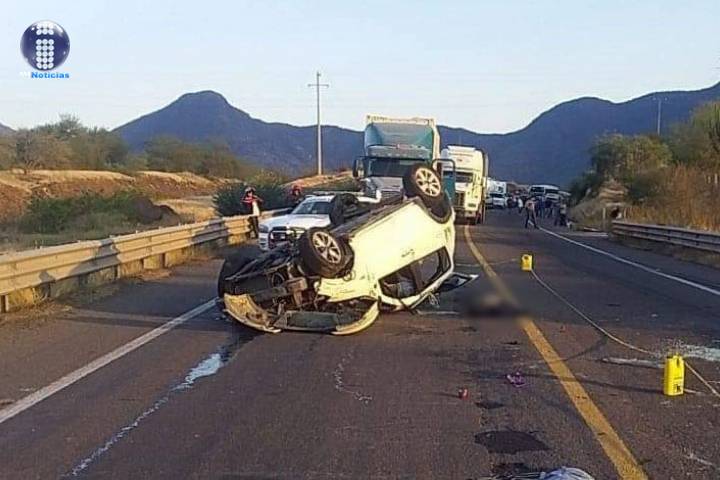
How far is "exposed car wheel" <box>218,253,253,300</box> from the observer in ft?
43.4

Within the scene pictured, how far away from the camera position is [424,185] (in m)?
13.9

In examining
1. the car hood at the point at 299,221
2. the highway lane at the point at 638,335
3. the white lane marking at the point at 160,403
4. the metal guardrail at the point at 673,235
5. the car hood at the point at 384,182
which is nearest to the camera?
the white lane marking at the point at 160,403

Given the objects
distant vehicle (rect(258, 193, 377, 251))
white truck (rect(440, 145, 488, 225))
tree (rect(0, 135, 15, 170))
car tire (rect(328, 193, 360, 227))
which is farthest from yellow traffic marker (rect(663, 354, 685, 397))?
tree (rect(0, 135, 15, 170))

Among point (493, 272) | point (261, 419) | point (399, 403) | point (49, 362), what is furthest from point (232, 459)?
point (493, 272)

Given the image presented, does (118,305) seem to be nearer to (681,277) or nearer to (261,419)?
(261,419)

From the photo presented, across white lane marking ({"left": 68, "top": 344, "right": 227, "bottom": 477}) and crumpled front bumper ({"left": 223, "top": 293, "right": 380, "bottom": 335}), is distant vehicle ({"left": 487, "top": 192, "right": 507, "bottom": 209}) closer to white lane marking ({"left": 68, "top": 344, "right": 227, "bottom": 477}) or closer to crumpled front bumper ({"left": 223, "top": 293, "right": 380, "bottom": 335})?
crumpled front bumper ({"left": 223, "top": 293, "right": 380, "bottom": 335})

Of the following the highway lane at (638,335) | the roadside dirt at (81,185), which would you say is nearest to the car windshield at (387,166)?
the highway lane at (638,335)

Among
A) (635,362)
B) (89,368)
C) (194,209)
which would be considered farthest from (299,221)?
(194,209)

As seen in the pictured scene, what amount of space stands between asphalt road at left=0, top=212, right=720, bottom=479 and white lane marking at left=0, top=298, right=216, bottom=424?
4cm

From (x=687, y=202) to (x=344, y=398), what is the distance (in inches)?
1344

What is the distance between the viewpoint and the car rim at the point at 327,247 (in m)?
12.1

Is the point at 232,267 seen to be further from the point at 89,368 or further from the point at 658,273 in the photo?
the point at 658,273

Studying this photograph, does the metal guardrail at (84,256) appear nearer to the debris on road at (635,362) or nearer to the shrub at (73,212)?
the debris on road at (635,362)

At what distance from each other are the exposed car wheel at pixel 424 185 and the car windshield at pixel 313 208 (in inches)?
477
